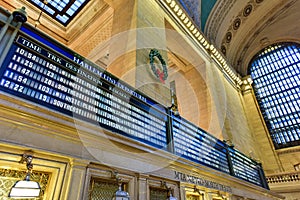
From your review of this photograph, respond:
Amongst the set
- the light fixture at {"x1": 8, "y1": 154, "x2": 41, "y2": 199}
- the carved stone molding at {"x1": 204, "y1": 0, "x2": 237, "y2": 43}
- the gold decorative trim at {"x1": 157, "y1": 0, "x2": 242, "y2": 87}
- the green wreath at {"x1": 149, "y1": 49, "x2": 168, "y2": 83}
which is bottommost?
the light fixture at {"x1": 8, "y1": 154, "x2": 41, "y2": 199}

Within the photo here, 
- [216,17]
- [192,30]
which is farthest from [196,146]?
[216,17]

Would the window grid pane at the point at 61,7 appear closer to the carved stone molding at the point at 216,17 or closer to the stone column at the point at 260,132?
the carved stone molding at the point at 216,17

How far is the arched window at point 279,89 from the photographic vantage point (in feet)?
38.5

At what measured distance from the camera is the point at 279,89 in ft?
43.6

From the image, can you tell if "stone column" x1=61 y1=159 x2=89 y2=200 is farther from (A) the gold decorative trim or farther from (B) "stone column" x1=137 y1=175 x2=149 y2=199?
(A) the gold decorative trim

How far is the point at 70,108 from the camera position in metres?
1.71

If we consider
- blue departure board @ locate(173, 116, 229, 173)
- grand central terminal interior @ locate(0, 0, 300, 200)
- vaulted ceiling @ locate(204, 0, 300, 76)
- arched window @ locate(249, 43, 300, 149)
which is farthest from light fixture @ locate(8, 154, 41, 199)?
arched window @ locate(249, 43, 300, 149)

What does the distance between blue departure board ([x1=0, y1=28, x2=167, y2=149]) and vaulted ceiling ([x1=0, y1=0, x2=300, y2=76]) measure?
14.6 feet

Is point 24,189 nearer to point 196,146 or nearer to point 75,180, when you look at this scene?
point 75,180

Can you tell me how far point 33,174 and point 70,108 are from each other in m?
0.62

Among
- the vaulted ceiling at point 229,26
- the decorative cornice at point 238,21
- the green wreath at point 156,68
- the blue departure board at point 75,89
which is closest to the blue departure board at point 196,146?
the blue departure board at point 75,89

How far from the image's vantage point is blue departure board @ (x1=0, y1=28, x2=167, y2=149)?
1.51 meters

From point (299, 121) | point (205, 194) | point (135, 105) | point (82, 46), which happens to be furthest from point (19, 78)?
point (299, 121)

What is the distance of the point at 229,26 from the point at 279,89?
6298 millimetres
